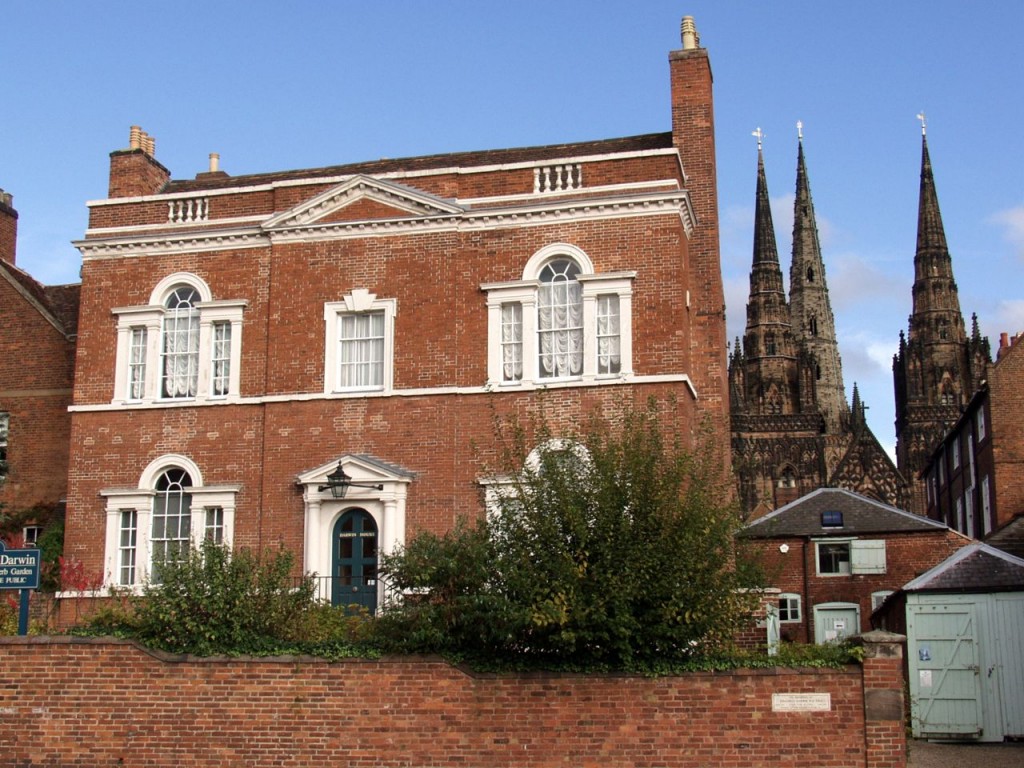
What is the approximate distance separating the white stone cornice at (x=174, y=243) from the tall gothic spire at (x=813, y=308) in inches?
3315

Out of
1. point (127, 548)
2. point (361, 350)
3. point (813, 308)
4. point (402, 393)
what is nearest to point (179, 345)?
point (361, 350)

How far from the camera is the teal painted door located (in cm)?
2303

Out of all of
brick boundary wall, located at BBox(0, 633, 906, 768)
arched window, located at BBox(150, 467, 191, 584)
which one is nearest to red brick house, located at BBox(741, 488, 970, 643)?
arched window, located at BBox(150, 467, 191, 584)

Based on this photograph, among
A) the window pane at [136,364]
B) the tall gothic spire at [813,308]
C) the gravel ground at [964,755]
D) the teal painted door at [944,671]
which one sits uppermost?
the tall gothic spire at [813,308]

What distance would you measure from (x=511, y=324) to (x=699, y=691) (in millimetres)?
10181

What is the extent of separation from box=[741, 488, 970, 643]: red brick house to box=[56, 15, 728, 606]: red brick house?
12518 mm

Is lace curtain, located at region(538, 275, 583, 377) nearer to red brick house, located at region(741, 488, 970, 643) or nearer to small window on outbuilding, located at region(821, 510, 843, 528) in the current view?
red brick house, located at region(741, 488, 970, 643)

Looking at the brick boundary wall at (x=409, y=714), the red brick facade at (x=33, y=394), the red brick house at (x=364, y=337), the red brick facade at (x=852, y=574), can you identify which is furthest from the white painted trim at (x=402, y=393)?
the red brick facade at (x=852, y=574)

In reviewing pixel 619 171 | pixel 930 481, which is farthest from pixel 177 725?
pixel 930 481

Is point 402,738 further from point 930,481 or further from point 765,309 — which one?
point 765,309

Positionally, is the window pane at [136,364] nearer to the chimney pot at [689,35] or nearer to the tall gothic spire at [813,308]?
the chimney pot at [689,35]

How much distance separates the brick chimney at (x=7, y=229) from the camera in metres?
33.8

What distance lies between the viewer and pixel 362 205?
2545 centimetres

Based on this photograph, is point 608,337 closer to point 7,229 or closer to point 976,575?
point 976,575
